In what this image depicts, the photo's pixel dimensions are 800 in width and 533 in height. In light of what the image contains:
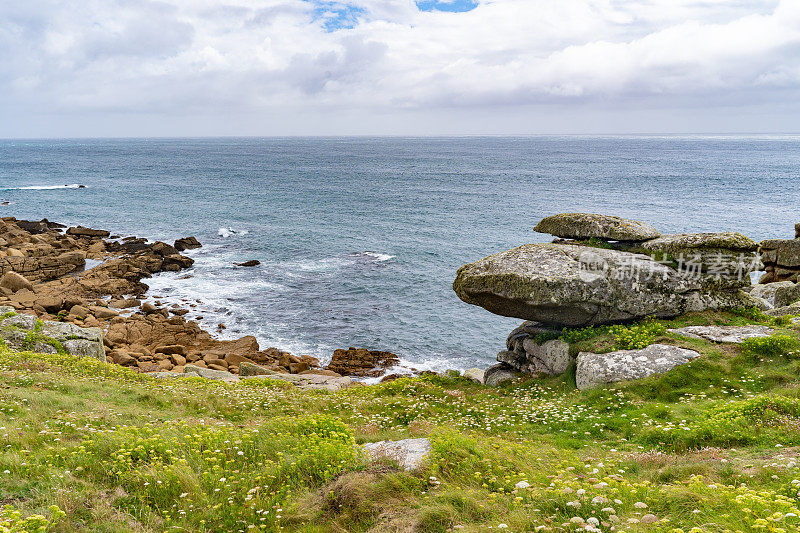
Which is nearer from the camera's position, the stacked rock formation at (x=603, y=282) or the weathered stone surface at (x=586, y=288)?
the weathered stone surface at (x=586, y=288)

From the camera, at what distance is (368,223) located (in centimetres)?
7319

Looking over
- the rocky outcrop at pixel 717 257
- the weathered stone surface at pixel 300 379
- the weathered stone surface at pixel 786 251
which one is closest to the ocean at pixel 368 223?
the weathered stone surface at pixel 300 379

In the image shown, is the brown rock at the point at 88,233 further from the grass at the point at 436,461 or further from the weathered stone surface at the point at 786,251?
the weathered stone surface at the point at 786,251

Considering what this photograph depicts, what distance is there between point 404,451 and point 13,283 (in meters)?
45.8

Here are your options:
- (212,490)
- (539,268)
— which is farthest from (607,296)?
(212,490)

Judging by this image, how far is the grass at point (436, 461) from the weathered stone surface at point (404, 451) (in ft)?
0.95

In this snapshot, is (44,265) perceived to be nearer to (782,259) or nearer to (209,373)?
(209,373)

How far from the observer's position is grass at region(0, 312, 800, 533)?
7.33 meters

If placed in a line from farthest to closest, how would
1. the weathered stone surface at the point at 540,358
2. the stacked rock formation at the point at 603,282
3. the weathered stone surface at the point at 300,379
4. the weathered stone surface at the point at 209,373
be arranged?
the weathered stone surface at the point at 209,373, the weathered stone surface at the point at 300,379, the weathered stone surface at the point at 540,358, the stacked rock formation at the point at 603,282

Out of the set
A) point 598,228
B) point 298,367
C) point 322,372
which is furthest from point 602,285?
point 298,367

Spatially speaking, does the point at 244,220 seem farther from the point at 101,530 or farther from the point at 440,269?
the point at 101,530

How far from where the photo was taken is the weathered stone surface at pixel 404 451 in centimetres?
948

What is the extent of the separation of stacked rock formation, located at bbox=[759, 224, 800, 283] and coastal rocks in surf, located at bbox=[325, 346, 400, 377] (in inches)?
1034

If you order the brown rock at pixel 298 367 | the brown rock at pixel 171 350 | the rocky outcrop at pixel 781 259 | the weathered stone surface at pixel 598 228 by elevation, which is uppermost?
the weathered stone surface at pixel 598 228
